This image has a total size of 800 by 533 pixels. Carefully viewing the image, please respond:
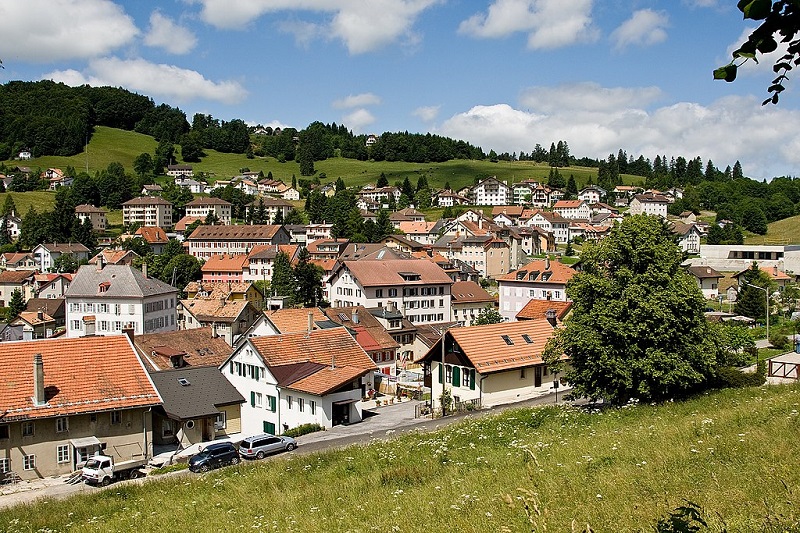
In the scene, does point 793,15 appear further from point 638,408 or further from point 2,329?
point 2,329

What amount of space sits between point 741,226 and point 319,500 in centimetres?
16570

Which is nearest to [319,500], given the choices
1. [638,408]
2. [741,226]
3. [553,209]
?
[638,408]

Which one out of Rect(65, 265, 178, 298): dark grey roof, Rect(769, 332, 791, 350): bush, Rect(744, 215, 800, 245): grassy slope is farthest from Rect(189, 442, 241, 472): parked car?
Rect(744, 215, 800, 245): grassy slope

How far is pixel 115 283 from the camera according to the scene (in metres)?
71.7

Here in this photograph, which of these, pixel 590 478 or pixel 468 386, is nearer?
pixel 590 478

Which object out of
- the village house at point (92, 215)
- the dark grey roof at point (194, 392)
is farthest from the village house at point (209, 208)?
the dark grey roof at point (194, 392)

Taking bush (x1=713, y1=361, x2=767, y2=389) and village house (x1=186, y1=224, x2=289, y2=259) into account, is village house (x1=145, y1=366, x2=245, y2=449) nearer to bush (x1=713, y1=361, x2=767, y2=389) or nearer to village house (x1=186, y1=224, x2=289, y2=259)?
bush (x1=713, y1=361, x2=767, y2=389)

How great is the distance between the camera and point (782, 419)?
1516 cm

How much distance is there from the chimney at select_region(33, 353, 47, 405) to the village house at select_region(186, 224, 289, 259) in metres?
105

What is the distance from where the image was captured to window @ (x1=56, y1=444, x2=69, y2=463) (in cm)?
2928

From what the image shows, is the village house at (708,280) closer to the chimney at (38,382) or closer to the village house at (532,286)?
the village house at (532,286)

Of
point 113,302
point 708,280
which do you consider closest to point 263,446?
point 113,302

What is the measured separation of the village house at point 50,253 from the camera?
401 feet

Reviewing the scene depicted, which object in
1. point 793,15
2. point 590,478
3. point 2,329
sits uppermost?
point 793,15
